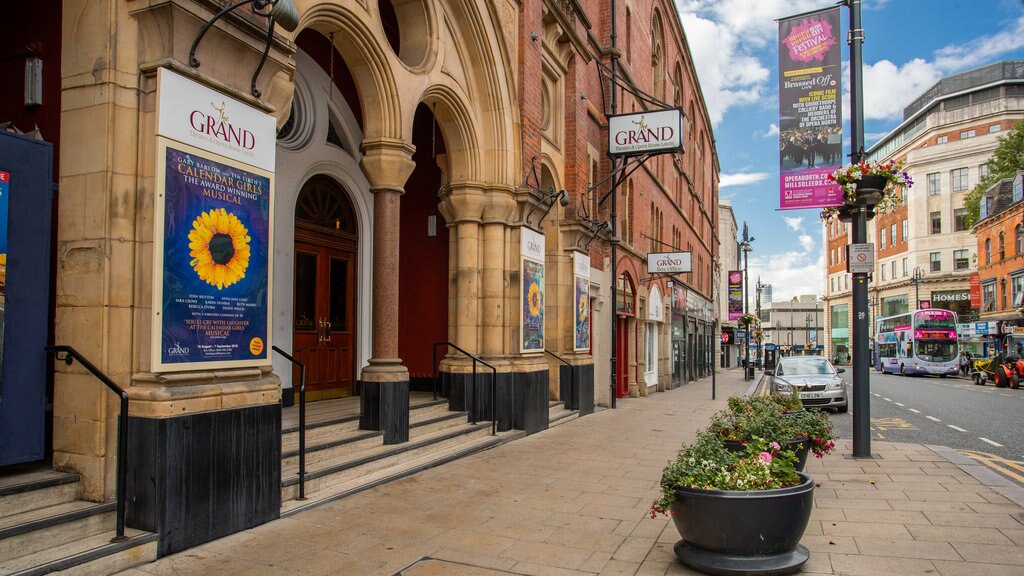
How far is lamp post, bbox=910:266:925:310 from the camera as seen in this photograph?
64.4 meters

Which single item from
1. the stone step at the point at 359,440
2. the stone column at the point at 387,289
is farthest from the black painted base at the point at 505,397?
the stone column at the point at 387,289

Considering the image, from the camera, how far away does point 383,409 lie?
8117 mm

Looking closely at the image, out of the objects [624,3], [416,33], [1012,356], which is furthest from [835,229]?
[416,33]

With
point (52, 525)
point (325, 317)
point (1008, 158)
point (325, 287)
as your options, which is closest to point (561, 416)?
point (325, 317)

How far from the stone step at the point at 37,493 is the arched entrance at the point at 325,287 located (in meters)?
5.11

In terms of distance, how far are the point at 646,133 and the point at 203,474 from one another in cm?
1219

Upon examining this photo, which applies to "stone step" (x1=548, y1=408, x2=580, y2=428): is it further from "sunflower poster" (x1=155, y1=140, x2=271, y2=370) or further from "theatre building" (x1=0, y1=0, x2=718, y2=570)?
"sunflower poster" (x1=155, y1=140, x2=271, y2=370)

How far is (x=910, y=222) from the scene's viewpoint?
6875 cm

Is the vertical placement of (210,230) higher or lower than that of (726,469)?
higher

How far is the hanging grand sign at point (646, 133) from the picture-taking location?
14.1 metres

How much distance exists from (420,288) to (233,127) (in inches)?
277

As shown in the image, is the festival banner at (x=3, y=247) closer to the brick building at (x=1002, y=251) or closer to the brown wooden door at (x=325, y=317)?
the brown wooden door at (x=325, y=317)

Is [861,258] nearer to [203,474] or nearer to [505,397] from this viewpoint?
[505,397]

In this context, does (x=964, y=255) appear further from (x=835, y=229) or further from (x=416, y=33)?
(x=416, y=33)
